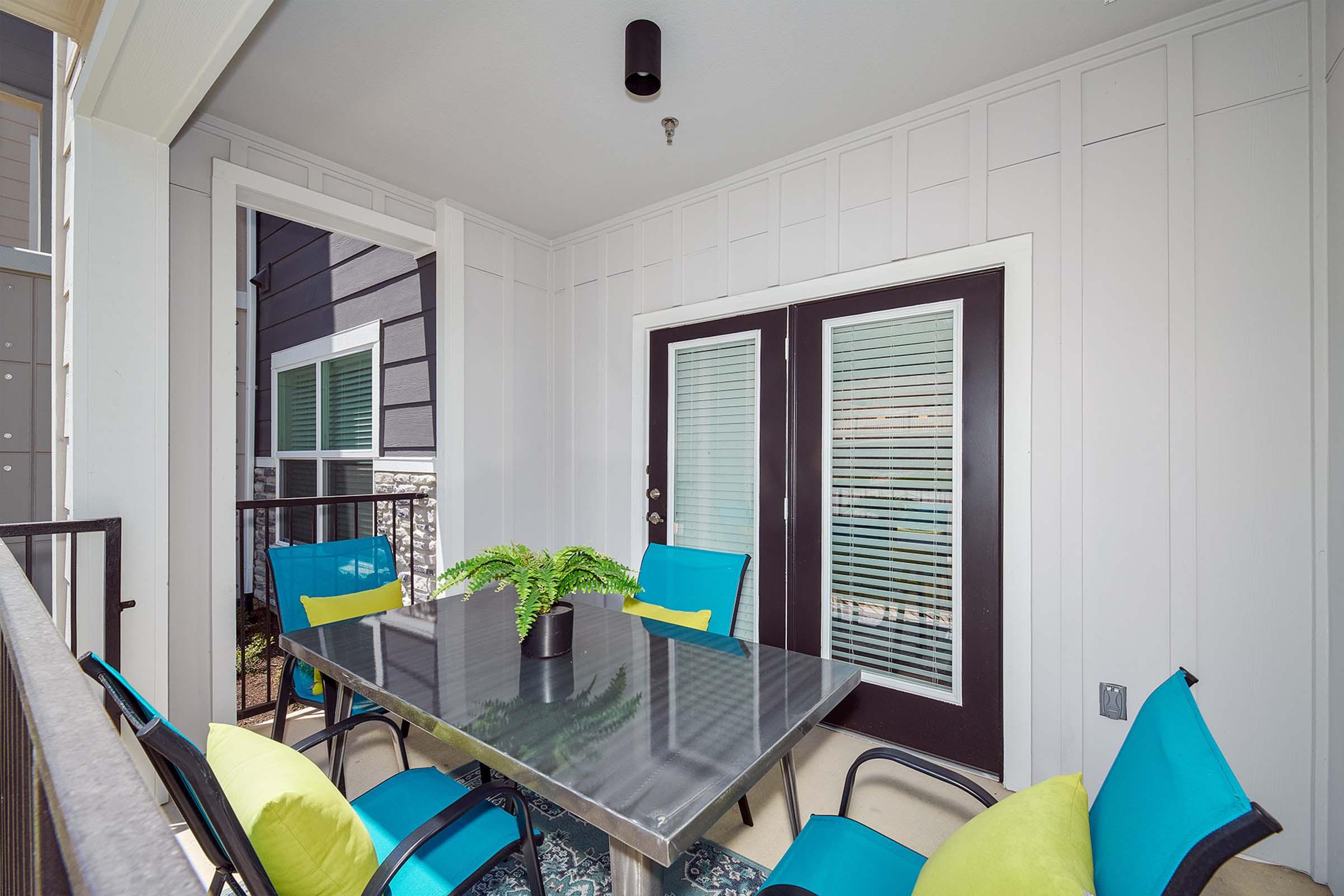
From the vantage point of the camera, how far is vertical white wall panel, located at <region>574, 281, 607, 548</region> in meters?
3.76

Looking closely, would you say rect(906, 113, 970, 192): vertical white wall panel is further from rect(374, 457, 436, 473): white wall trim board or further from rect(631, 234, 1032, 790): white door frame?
rect(374, 457, 436, 473): white wall trim board

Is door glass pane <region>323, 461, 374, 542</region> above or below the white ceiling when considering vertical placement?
below

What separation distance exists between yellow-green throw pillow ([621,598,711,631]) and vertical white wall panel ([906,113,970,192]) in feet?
6.95

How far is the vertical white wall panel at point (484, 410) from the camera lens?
138 inches

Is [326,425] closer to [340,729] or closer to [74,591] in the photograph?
[74,591]

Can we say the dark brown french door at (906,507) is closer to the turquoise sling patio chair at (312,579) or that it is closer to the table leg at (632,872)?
the table leg at (632,872)

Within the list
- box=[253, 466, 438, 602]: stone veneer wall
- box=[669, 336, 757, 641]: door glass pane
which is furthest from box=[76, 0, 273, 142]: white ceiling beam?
box=[669, 336, 757, 641]: door glass pane

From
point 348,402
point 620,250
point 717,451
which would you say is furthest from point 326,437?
point 717,451

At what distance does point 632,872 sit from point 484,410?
9.88 ft

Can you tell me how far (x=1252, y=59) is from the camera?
1926mm

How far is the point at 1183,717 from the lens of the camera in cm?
83

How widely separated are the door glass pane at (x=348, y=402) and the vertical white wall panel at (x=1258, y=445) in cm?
462

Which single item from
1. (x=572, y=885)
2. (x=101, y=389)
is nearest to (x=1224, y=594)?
(x=572, y=885)

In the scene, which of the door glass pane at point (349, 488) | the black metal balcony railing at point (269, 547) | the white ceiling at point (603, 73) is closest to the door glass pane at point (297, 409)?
the door glass pane at point (349, 488)
